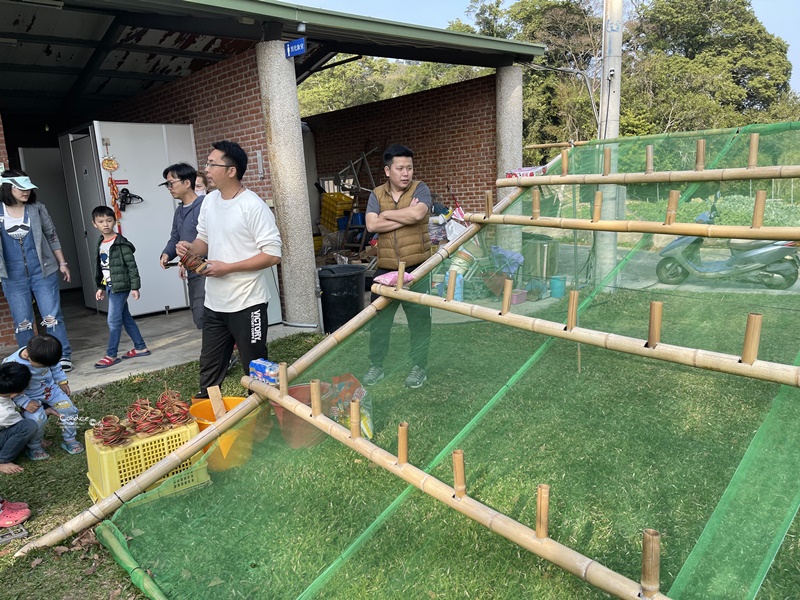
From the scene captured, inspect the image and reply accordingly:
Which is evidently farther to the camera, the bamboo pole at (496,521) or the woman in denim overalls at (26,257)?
the woman in denim overalls at (26,257)

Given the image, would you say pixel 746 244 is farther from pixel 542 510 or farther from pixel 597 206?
pixel 542 510

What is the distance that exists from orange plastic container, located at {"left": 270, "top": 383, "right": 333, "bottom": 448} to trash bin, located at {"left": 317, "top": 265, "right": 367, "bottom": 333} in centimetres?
340

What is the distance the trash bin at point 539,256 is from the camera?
8.39 ft

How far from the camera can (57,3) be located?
490 cm

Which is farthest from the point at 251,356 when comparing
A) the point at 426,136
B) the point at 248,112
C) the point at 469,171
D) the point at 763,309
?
the point at 426,136

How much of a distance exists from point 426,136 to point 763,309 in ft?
27.4

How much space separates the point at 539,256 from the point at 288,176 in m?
3.74

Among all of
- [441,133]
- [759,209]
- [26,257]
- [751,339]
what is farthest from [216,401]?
[441,133]

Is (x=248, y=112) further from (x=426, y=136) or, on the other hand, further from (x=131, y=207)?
(x=426, y=136)

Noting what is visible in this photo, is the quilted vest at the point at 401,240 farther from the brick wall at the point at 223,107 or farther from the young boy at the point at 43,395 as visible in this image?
the brick wall at the point at 223,107

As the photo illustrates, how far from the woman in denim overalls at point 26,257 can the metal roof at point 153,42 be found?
1736 millimetres

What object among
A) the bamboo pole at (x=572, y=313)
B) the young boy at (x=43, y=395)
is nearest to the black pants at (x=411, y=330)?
the bamboo pole at (x=572, y=313)

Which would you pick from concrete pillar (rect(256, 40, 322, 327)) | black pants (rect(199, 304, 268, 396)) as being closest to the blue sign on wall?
concrete pillar (rect(256, 40, 322, 327))

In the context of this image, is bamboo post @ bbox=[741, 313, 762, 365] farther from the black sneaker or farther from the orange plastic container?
the orange plastic container
